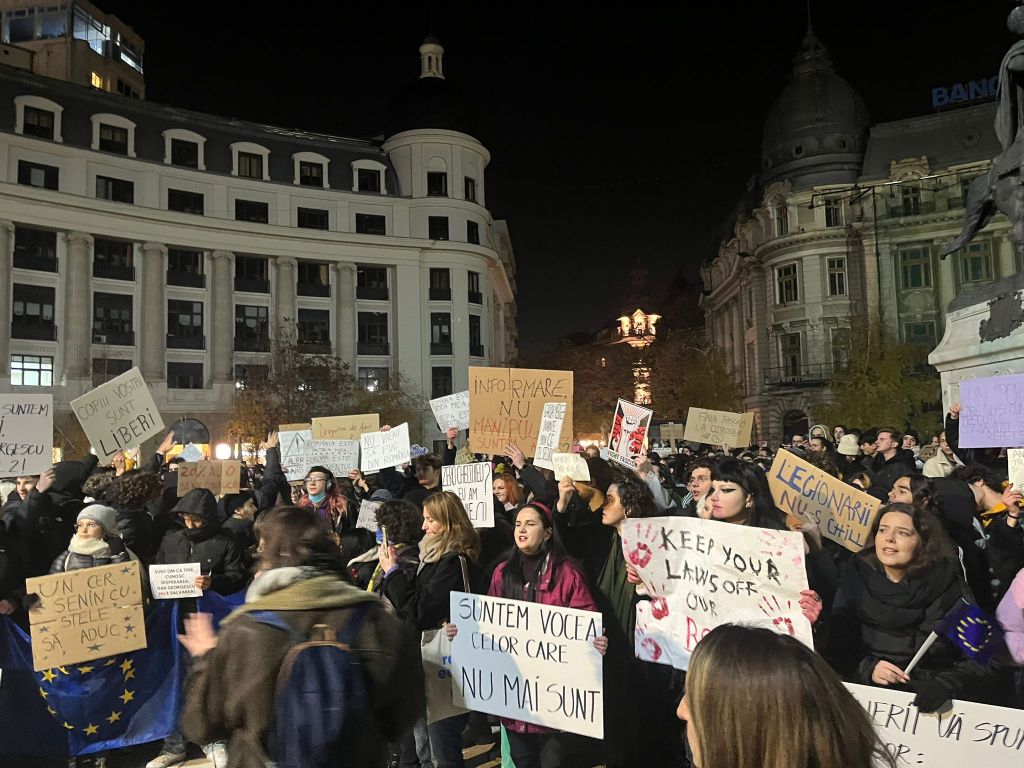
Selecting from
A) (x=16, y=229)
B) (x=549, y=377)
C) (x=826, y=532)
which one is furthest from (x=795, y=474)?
(x=16, y=229)

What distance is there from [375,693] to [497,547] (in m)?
3.44

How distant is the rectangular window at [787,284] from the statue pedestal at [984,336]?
4518 centimetres

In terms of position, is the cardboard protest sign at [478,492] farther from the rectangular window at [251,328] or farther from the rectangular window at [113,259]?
the rectangular window at [113,259]

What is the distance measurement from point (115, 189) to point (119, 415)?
145ft

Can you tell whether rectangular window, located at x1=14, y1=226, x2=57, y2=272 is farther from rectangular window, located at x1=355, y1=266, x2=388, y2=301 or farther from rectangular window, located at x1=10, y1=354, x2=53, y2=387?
rectangular window, located at x1=355, y1=266, x2=388, y2=301

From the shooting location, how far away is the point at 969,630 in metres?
3.65

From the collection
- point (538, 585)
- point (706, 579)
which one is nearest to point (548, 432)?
point (538, 585)

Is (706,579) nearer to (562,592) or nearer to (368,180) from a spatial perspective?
(562,592)

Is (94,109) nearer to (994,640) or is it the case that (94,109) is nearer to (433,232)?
(433,232)

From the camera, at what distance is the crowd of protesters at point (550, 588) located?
73.8 inches

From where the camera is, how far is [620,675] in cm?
503

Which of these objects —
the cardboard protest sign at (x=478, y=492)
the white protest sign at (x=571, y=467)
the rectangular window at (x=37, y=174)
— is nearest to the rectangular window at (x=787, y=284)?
the rectangular window at (x=37, y=174)

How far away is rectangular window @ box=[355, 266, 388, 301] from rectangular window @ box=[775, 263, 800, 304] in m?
26.4

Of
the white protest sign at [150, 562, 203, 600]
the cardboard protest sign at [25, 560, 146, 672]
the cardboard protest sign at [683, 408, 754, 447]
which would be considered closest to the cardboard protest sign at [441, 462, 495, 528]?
the white protest sign at [150, 562, 203, 600]
